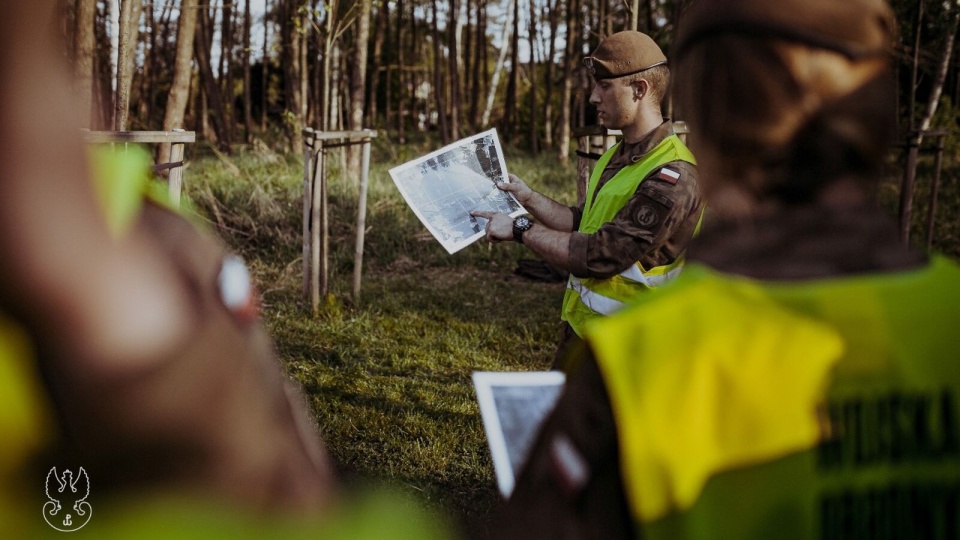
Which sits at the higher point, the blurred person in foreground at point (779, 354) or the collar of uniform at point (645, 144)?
the collar of uniform at point (645, 144)

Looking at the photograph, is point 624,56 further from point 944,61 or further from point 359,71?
point 944,61

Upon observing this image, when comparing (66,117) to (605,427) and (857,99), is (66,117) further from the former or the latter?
(857,99)

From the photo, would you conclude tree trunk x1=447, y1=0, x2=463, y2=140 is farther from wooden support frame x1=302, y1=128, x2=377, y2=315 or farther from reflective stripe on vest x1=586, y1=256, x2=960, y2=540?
reflective stripe on vest x1=586, y1=256, x2=960, y2=540

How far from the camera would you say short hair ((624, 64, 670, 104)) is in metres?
2.91

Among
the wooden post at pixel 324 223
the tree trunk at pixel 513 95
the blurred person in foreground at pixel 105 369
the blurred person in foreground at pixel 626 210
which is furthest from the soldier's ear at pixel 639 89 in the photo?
the tree trunk at pixel 513 95

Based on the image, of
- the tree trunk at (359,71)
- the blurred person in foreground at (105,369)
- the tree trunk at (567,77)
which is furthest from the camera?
the tree trunk at (567,77)

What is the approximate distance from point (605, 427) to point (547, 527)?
119 mm

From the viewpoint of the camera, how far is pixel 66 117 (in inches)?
19.8

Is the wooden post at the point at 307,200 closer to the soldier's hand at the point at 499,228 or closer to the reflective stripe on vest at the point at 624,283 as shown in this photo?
the soldier's hand at the point at 499,228

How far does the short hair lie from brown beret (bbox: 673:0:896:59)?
6.59 feet

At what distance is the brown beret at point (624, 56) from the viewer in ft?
9.52

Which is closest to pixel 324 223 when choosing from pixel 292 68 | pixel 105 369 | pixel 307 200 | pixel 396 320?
pixel 307 200

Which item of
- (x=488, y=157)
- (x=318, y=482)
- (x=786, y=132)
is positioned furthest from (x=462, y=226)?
(x=318, y=482)

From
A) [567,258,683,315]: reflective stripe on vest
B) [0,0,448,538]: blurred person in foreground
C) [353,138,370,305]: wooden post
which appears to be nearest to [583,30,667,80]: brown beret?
[567,258,683,315]: reflective stripe on vest
